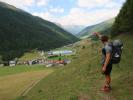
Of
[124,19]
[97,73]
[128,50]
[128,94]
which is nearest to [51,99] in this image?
[128,94]

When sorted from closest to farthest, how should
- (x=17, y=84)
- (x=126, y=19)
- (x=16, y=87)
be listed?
(x=126, y=19) → (x=16, y=87) → (x=17, y=84)

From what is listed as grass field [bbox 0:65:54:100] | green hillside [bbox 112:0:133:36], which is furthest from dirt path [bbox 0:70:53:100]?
green hillside [bbox 112:0:133:36]

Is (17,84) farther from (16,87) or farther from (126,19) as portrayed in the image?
(126,19)

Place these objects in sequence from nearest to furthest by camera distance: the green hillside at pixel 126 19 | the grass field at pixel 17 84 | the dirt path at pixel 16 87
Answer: the dirt path at pixel 16 87 < the grass field at pixel 17 84 < the green hillside at pixel 126 19

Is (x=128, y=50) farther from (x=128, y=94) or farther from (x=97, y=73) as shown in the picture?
(x=128, y=94)

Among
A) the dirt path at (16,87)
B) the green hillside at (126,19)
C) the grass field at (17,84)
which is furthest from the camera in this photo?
the green hillside at (126,19)

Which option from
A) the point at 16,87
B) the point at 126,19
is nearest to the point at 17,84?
the point at 16,87

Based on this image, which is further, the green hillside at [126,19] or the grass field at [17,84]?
the green hillside at [126,19]

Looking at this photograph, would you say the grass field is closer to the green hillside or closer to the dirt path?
the dirt path

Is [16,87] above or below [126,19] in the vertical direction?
below

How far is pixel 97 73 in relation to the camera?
30109 millimetres

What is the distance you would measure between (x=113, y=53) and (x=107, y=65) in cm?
69

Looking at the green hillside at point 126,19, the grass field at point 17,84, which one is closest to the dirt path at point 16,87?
the grass field at point 17,84

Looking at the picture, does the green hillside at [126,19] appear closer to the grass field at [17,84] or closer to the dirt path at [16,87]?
the grass field at [17,84]
